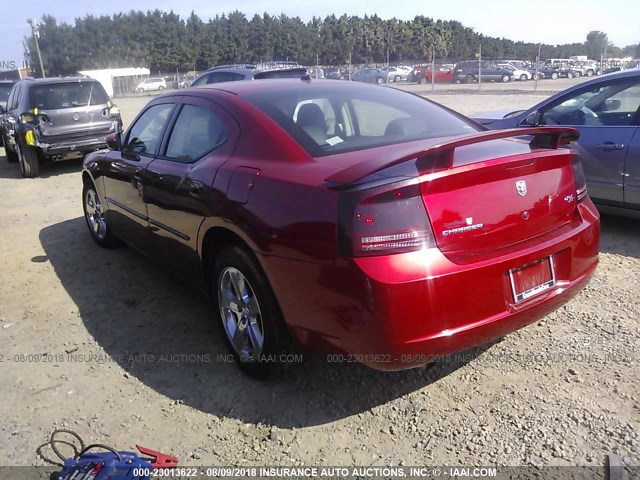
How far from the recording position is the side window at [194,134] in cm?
347

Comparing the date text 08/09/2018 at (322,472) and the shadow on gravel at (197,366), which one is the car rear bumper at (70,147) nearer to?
the shadow on gravel at (197,366)

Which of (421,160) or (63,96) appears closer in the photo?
(421,160)

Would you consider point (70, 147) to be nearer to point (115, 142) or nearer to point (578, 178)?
point (115, 142)

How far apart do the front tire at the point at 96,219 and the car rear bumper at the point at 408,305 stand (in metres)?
3.32

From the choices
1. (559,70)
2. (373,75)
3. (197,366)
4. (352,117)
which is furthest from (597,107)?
(559,70)

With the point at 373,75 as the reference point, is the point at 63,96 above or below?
above

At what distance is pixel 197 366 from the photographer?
11.3 ft

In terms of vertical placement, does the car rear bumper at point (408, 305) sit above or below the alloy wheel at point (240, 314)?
above

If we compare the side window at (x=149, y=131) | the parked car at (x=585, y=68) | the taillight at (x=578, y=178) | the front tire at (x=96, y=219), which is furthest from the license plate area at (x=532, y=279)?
the parked car at (x=585, y=68)

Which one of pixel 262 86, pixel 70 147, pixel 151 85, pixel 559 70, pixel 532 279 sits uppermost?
pixel 262 86

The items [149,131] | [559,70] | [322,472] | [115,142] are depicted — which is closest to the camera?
[322,472]

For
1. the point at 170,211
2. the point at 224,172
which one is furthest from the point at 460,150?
the point at 170,211

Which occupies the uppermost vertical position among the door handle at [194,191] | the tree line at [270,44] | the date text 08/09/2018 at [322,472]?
the tree line at [270,44]

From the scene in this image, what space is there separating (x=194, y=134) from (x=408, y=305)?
2007mm
